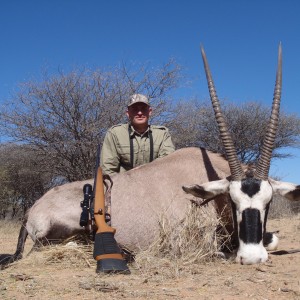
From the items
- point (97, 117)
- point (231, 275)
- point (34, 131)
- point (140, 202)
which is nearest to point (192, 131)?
point (97, 117)

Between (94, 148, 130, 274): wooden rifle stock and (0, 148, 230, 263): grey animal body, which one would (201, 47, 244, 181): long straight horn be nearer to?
(0, 148, 230, 263): grey animal body

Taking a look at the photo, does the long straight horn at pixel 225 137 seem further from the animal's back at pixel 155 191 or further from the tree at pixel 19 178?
the tree at pixel 19 178

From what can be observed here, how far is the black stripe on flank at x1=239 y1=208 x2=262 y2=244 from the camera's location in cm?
326

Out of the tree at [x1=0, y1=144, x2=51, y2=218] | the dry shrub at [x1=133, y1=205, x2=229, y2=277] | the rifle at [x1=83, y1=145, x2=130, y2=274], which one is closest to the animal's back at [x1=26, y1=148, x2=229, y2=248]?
the dry shrub at [x1=133, y1=205, x2=229, y2=277]

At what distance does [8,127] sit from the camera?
33.7ft

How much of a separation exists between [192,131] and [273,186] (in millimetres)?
8350

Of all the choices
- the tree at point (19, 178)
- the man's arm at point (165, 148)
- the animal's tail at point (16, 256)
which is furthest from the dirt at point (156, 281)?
the tree at point (19, 178)

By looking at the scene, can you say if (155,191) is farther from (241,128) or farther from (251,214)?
(241,128)

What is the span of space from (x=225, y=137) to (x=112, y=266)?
4.74 feet

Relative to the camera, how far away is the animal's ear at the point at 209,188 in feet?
11.9

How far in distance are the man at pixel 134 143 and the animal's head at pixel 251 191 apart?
111cm

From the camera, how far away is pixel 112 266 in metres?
2.97

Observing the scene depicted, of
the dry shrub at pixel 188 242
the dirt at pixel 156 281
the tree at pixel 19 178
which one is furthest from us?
the tree at pixel 19 178

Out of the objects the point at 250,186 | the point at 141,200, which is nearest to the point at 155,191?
the point at 141,200
